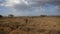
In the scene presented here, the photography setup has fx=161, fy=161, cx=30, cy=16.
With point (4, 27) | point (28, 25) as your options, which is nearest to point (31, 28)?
point (28, 25)

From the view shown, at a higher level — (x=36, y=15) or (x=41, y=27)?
(x=36, y=15)

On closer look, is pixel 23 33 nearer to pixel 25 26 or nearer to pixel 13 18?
pixel 25 26

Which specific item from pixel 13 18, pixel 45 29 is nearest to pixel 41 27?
pixel 45 29

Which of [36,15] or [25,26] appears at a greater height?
[36,15]

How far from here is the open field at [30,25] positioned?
5.00 meters

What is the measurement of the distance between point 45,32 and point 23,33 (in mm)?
714

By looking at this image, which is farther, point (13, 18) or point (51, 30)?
point (13, 18)

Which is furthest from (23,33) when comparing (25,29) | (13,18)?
(13,18)

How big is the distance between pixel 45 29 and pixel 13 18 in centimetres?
112

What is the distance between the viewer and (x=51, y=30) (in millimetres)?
5012

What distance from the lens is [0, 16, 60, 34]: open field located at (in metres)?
5.00

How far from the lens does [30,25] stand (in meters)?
5.20

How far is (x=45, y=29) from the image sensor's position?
5.05m

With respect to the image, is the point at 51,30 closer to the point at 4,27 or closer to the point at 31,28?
the point at 31,28
